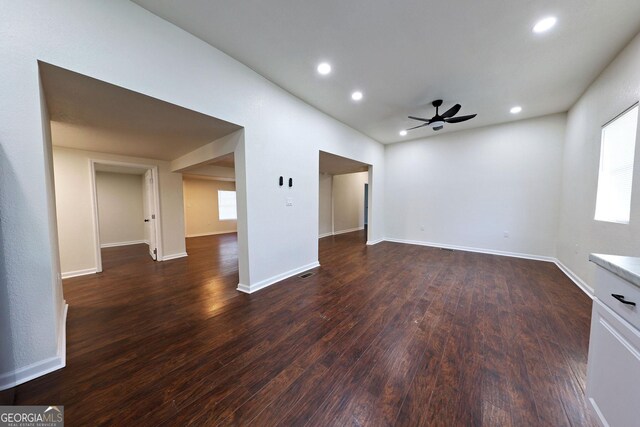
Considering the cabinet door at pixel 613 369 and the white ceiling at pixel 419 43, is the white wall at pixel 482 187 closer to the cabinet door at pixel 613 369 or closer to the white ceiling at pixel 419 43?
the white ceiling at pixel 419 43

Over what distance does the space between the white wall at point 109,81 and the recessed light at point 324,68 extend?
73 centimetres

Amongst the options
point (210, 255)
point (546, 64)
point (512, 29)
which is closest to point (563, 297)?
point (546, 64)

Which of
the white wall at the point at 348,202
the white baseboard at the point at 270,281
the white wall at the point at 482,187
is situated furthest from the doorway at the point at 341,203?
the white baseboard at the point at 270,281

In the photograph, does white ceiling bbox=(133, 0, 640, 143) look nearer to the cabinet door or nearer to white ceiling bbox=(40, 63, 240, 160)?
white ceiling bbox=(40, 63, 240, 160)

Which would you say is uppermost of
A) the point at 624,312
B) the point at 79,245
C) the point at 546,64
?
the point at 546,64

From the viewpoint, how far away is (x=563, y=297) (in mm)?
2662

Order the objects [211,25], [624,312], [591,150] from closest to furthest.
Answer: [624,312] < [211,25] < [591,150]

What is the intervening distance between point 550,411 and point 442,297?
4.90 ft

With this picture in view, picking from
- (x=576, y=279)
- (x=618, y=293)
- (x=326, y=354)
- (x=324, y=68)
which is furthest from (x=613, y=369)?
(x=324, y=68)

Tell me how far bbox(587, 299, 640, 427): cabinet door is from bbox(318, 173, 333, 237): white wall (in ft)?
20.2

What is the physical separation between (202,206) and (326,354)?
7.42 metres

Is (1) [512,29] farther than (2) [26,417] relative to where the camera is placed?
Yes

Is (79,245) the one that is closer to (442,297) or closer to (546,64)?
(442,297)

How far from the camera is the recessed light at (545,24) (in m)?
1.93
